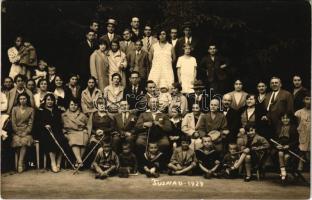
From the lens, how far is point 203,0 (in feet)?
25.7

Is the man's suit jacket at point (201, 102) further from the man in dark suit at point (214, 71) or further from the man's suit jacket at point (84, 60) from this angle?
the man's suit jacket at point (84, 60)

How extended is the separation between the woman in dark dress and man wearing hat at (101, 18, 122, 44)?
1168 millimetres

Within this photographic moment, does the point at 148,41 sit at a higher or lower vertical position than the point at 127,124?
higher

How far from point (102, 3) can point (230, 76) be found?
2.18 metres

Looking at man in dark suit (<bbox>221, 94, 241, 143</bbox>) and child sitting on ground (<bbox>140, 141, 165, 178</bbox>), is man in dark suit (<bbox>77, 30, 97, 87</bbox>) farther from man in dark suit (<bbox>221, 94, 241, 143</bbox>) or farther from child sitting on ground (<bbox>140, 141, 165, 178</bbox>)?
man in dark suit (<bbox>221, 94, 241, 143</bbox>)

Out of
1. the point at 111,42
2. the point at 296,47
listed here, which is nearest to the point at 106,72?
the point at 111,42

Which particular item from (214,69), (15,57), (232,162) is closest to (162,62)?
(214,69)

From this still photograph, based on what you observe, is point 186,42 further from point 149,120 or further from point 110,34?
point 149,120

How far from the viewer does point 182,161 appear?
7.74 metres

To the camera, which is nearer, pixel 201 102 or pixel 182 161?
pixel 182 161

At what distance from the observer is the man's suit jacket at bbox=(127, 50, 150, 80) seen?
793cm

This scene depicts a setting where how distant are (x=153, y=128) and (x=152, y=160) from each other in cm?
47

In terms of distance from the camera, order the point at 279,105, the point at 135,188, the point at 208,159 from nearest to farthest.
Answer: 1. the point at 135,188
2. the point at 208,159
3. the point at 279,105

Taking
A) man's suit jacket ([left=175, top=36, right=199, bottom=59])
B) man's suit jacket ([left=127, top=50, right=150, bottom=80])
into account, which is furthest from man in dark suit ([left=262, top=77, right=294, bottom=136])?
man's suit jacket ([left=127, top=50, right=150, bottom=80])
